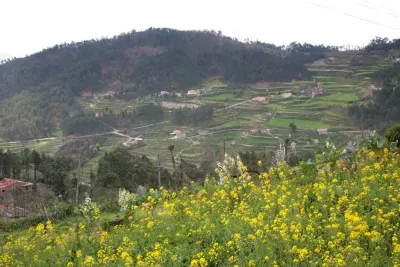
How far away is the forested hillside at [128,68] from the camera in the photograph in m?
69.3

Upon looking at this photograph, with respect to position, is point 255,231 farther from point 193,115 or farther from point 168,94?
point 168,94

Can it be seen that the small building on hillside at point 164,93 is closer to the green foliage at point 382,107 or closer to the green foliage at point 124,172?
the green foliage at point 382,107

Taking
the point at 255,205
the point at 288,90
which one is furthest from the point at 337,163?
the point at 288,90

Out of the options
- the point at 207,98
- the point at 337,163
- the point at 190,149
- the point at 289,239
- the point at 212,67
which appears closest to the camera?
the point at 289,239

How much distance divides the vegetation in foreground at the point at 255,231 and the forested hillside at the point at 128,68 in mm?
61539

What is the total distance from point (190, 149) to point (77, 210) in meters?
42.6

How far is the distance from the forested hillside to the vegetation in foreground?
202 ft

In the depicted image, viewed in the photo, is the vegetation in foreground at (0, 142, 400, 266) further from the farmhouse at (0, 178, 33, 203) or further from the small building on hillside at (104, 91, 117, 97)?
the small building on hillside at (104, 91, 117, 97)

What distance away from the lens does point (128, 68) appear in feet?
278

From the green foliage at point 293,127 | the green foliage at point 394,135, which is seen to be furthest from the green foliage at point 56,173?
the green foliage at point 293,127

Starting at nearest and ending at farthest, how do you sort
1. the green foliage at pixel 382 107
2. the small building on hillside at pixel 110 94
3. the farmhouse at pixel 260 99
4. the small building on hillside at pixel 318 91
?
the green foliage at pixel 382 107 → the small building on hillside at pixel 318 91 → the farmhouse at pixel 260 99 → the small building on hillside at pixel 110 94

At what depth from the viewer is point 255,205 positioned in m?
5.31

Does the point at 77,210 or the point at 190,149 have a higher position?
the point at 77,210

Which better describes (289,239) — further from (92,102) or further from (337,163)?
(92,102)
